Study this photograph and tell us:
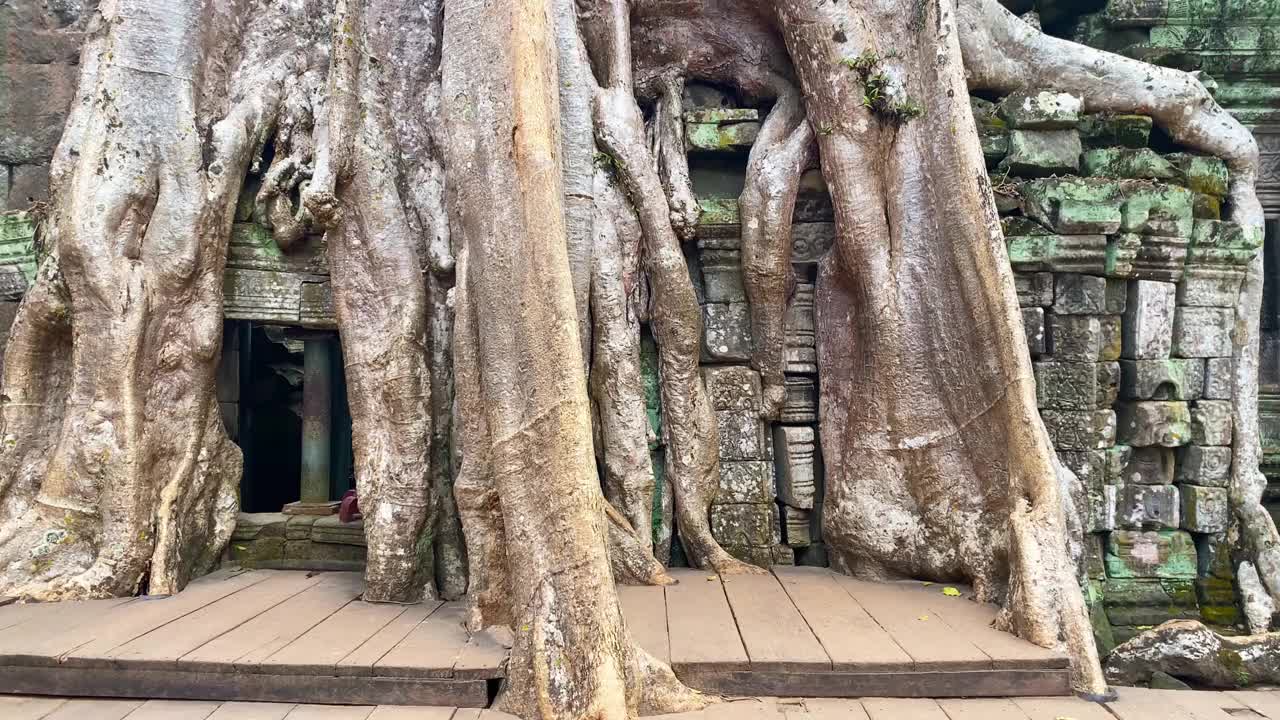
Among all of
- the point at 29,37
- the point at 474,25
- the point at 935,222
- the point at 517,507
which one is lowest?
the point at 517,507

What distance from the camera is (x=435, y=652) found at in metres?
2.20

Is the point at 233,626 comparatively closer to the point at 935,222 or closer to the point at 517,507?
the point at 517,507

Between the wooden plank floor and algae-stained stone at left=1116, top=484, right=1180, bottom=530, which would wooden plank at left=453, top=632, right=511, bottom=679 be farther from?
algae-stained stone at left=1116, top=484, right=1180, bottom=530

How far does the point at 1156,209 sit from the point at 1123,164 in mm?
328

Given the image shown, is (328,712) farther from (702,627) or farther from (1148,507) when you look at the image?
(1148,507)

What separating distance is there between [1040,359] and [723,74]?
2001mm

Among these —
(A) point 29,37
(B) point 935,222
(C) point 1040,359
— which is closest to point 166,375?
(A) point 29,37

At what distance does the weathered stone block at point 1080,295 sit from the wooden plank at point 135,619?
3.67 meters

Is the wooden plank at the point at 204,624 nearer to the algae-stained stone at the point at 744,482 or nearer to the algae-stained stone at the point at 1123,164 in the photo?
the algae-stained stone at the point at 744,482

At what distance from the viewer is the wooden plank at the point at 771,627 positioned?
212cm

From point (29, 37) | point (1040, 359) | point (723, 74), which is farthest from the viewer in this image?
point (29, 37)

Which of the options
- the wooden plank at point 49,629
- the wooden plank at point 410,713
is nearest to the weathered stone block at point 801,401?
the wooden plank at point 410,713

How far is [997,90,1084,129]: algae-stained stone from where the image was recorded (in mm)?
3447

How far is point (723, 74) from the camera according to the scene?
12.1 feet
